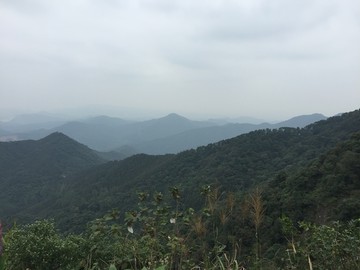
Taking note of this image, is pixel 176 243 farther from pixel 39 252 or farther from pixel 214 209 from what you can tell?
pixel 39 252

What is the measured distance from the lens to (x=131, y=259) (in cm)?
244

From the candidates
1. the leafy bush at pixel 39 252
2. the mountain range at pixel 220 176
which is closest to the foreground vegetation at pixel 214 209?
the leafy bush at pixel 39 252

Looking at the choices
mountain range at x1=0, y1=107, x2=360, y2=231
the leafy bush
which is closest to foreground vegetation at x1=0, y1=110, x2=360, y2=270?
the leafy bush

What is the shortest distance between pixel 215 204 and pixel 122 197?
48305 mm

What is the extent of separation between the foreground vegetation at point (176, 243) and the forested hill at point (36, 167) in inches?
2644

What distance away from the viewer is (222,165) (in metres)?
45.8

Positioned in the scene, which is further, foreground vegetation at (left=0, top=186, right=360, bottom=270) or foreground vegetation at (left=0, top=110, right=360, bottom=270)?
foreground vegetation at (left=0, top=110, right=360, bottom=270)

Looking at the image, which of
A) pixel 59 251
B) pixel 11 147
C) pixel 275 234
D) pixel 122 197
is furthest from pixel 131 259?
pixel 11 147

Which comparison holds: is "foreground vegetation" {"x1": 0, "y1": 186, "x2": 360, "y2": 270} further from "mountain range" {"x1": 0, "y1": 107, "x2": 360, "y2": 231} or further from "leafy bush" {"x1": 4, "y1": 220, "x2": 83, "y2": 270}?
"mountain range" {"x1": 0, "y1": 107, "x2": 360, "y2": 231}

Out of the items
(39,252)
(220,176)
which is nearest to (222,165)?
(220,176)

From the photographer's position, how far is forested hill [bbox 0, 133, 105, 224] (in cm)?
7544

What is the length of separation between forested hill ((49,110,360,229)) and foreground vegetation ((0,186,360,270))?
33464 millimetres

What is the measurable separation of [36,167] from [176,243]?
3972 inches

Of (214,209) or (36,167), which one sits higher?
(214,209)
